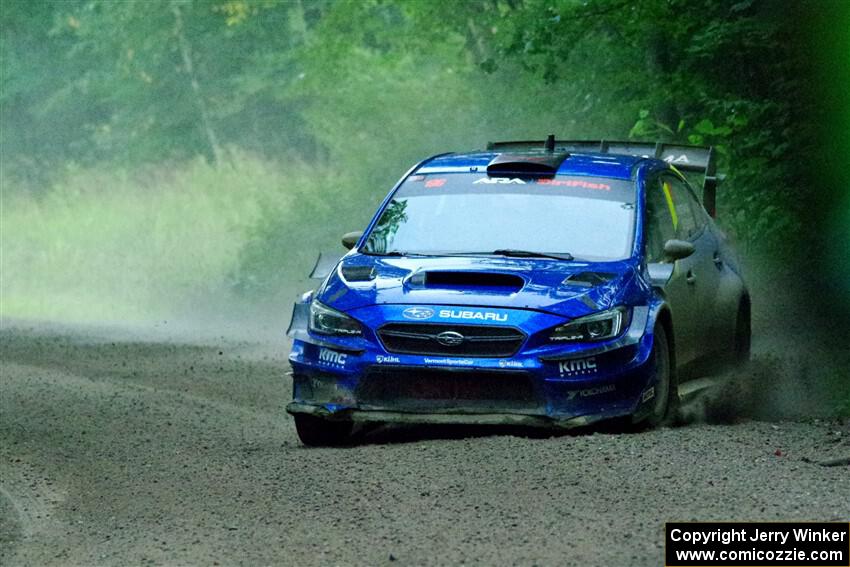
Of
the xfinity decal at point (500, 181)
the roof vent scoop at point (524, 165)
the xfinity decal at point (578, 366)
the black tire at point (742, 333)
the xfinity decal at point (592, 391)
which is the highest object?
the roof vent scoop at point (524, 165)

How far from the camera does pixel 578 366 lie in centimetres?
990

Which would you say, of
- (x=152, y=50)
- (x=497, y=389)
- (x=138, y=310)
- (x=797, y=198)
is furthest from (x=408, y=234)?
(x=152, y=50)

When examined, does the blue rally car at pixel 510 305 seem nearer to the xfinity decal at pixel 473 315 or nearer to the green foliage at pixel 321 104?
the xfinity decal at pixel 473 315

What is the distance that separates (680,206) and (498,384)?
9.14 ft

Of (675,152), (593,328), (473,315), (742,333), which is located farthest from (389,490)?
(675,152)

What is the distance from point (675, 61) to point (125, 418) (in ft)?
33.6

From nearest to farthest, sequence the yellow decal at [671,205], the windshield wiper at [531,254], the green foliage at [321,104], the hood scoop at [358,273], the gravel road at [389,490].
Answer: the gravel road at [389,490] → the hood scoop at [358,273] → the windshield wiper at [531,254] → the yellow decal at [671,205] → the green foliage at [321,104]

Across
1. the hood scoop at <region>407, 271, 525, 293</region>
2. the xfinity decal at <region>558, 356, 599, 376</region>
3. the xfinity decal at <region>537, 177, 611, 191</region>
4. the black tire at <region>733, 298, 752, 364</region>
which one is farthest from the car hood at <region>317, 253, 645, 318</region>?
the black tire at <region>733, 298, 752, 364</region>

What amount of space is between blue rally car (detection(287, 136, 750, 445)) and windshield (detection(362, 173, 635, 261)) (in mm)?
12

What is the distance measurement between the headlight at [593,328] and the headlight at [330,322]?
117 centimetres

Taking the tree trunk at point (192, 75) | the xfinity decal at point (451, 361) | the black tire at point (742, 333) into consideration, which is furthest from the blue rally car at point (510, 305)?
the tree trunk at point (192, 75)

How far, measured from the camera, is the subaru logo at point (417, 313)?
10047 millimetres

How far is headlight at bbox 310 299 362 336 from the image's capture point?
10.3 meters

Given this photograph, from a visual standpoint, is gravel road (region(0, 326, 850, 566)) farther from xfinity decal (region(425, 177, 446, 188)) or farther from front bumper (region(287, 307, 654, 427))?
xfinity decal (region(425, 177, 446, 188))
